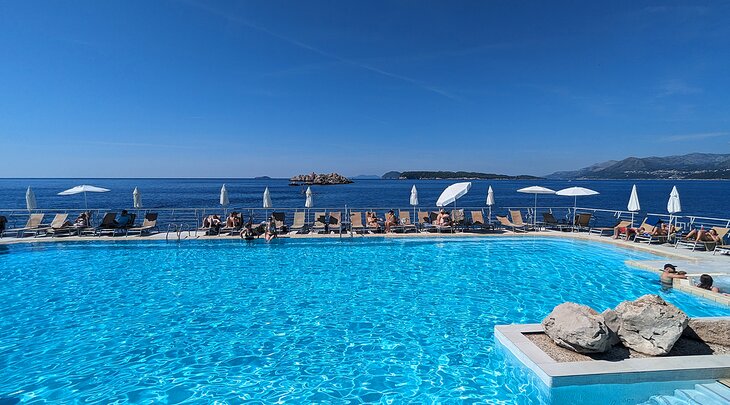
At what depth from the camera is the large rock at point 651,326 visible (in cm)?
445

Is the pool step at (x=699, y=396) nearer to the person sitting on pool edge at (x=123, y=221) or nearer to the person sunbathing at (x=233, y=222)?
the person sunbathing at (x=233, y=222)

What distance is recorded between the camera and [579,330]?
4.43 metres

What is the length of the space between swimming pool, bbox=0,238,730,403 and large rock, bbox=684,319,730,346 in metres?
2.10

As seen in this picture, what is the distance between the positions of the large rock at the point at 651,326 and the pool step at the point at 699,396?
454 mm

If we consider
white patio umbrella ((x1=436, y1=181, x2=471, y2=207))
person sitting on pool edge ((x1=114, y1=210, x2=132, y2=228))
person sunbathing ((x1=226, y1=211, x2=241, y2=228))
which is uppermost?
white patio umbrella ((x1=436, y1=181, x2=471, y2=207))

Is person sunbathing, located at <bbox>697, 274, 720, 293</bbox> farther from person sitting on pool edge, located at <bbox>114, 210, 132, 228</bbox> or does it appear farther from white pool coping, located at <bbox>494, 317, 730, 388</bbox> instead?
person sitting on pool edge, located at <bbox>114, 210, 132, 228</bbox>

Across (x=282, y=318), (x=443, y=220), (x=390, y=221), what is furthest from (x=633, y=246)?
(x=282, y=318)

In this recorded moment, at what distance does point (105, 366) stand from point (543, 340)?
18.5 ft

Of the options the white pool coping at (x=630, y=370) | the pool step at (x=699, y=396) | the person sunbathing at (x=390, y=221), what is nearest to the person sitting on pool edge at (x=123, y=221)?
the person sunbathing at (x=390, y=221)

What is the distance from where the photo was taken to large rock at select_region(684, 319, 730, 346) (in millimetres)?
4715

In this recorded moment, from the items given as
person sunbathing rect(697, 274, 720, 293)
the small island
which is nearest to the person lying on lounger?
person sunbathing rect(697, 274, 720, 293)

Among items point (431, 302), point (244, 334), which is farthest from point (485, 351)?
point (244, 334)

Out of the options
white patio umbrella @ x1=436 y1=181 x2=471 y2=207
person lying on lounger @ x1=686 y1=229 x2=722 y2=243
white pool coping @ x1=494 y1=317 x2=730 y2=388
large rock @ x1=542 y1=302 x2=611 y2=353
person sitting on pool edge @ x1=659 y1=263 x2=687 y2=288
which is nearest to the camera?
white pool coping @ x1=494 y1=317 x2=730 y2=388

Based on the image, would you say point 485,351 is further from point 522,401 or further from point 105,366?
point 105,366
